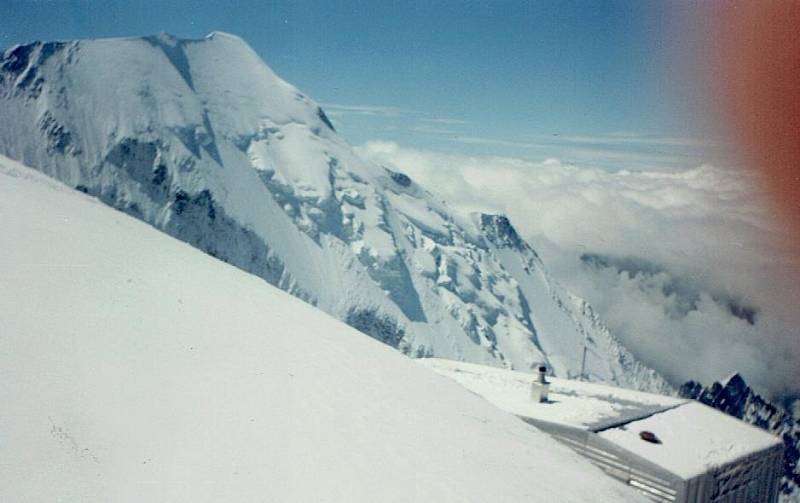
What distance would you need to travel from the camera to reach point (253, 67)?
12025cm

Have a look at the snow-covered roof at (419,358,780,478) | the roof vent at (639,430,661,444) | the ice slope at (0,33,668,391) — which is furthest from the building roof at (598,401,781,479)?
the ice slope at (0,33,668,391)

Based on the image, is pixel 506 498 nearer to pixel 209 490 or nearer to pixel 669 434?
pixel 209 490

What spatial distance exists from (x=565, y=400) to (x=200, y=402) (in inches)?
438

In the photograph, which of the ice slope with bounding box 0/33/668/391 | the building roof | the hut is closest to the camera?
the hut

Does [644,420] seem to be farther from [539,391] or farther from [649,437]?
[539,391]

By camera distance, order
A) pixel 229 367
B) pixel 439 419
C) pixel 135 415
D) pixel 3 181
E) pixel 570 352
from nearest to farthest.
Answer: pixel 135 415 < pixel 229 367 < pixel 439 419 < pixel 3 181 < pixel 570 352

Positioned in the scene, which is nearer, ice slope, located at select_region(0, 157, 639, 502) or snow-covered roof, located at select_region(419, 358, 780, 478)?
ice slope, located at select_region(0, 157, 639, 502)

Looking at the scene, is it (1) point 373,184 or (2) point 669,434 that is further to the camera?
(1) point 373,184

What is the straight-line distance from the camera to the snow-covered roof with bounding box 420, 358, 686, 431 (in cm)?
1340

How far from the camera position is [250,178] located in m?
107

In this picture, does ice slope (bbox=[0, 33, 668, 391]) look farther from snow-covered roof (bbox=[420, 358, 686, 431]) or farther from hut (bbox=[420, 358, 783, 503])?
hut (bbox=[420, 358, 783, 503])

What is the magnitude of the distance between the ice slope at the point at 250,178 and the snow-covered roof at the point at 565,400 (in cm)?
8118

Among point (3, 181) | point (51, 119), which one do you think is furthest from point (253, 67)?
point (3, 181)

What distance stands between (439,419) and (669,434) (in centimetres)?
739
